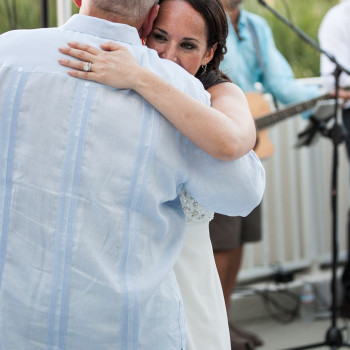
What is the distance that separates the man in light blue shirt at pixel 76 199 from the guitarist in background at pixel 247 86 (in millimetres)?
1851

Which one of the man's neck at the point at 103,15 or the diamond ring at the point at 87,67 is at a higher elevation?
the man's neck at the point at 103,15

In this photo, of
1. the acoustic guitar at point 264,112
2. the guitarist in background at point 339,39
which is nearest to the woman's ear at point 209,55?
the acoustic guitar at point 264,112

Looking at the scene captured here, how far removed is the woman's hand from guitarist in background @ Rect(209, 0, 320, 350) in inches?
74.3

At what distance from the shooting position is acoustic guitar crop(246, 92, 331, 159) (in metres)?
3.24

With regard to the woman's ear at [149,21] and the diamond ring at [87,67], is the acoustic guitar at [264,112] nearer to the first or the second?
the woman's ear at [149,21]

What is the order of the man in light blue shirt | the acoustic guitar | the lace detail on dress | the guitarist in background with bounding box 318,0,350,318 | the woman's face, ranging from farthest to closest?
the guitarist in background with bounding box 318,0,350,318, the acoustic guitar, the woman's face, the lace detail on dress, the man in light blue shirt

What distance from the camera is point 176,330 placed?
3.93 ft

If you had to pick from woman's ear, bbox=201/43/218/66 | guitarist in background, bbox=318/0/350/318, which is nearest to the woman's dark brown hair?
woman's ear, bbox=201/43/218/66

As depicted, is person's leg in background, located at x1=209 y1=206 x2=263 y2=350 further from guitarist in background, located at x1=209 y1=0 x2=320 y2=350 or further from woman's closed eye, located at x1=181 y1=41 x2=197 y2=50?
woman's closed eye, located at x1=181 y1=41 x2=197 y2=50

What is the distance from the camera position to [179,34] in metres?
1.42

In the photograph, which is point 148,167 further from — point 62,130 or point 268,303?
point 268,303

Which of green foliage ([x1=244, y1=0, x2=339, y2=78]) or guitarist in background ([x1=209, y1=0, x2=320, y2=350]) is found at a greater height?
green foliage ([x1=244, y1=0, x2=339, y2=78])

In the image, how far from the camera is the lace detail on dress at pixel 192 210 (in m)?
1.26

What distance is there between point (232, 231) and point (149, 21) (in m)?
1.87
